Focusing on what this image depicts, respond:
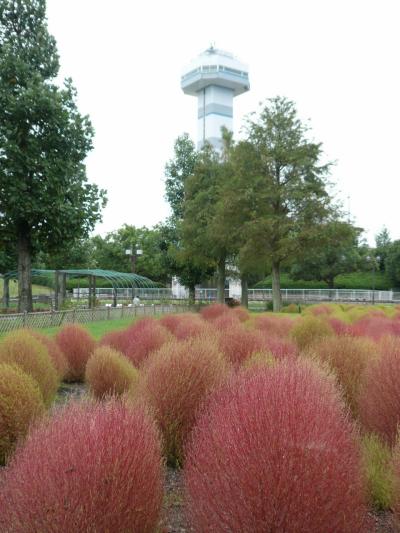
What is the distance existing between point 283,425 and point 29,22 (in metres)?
22.1

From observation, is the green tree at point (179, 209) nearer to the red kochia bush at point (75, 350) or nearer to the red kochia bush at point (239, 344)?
the red kochia bush at point (75, 350)

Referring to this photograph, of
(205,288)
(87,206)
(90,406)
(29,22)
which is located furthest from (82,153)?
(205,288)

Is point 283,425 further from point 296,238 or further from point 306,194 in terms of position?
point 306,194

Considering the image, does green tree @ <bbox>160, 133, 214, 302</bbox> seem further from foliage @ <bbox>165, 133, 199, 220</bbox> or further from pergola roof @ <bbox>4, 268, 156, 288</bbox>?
pergola roof @ <bbox>4, 268, 156, 288</bbox>

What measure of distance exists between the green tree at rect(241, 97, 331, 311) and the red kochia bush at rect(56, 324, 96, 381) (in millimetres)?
18097

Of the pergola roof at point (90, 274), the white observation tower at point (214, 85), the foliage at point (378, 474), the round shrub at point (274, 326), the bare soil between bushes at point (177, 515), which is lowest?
the bare soil between bushes at point (177, 515)

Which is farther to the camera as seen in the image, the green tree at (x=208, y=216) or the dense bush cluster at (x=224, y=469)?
the green tree at (x=208, y=216)

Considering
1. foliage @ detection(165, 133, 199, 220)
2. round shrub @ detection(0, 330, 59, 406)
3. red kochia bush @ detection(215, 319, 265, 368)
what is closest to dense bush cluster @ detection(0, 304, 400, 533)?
red kochia bush @ detection(215, 319, 265, 368)

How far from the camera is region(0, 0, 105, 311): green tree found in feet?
61.6

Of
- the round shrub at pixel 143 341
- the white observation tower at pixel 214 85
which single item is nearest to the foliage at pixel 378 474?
the round shrub at pixel 143 341

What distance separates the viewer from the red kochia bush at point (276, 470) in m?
2.51

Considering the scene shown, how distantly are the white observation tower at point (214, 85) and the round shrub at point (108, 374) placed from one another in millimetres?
78621

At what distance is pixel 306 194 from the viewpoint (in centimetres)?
2794

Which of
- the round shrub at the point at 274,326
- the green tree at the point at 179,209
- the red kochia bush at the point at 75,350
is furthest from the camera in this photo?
the green tree at the point at 179,209
